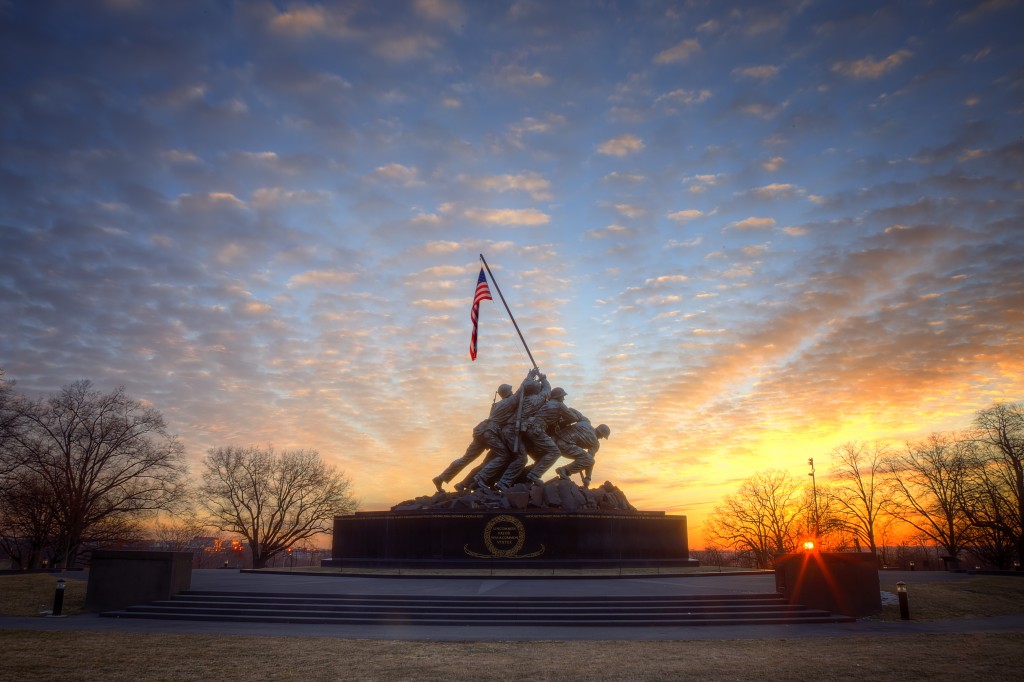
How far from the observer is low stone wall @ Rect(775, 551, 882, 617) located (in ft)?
56.7

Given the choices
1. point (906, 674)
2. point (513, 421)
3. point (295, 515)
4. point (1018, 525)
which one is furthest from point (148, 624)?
point (1018, 525)

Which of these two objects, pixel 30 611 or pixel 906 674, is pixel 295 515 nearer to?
pixel 30 611

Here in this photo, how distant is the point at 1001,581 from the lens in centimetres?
2334

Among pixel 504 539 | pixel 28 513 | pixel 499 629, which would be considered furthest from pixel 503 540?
pixel 28 513

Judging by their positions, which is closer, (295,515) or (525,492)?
(525,492)

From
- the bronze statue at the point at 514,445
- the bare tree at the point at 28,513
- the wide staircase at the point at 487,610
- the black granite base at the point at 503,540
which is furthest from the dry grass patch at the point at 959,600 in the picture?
the bare tree at the point at 28,513

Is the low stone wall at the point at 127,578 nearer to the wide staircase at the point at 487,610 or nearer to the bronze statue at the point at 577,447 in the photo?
the wide staircase at the point at 487,610

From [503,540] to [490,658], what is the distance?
16.6 m

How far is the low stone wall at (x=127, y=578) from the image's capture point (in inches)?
726

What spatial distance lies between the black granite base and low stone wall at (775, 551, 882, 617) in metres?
11.2

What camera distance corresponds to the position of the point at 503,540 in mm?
28203

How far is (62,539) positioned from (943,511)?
60125 millimetres

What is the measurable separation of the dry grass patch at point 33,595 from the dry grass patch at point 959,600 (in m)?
22.2

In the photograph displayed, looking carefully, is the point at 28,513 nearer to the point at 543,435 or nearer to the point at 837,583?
the point at 543,435
